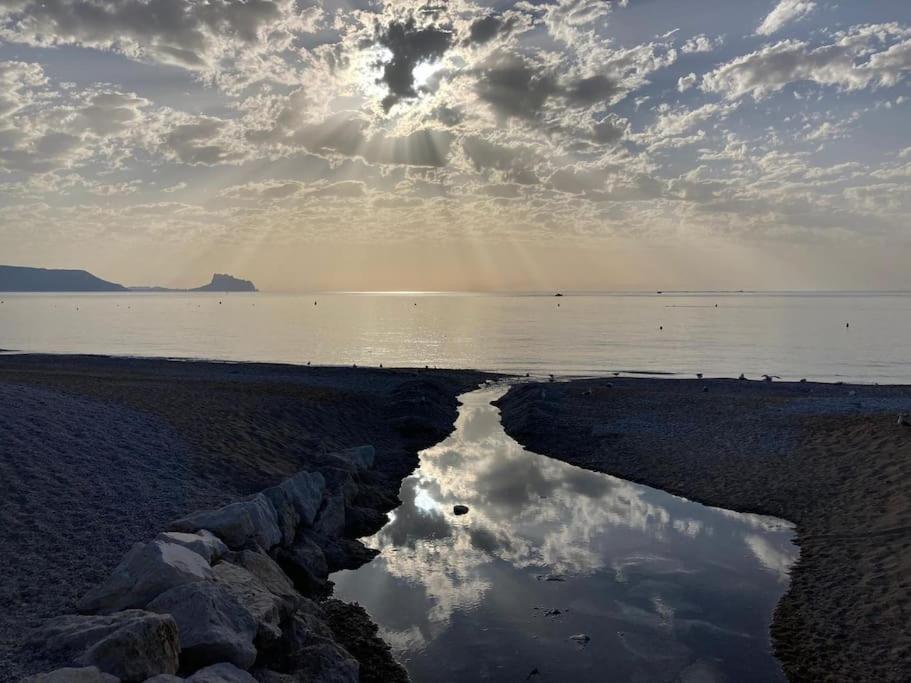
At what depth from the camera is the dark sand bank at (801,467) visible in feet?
42.2

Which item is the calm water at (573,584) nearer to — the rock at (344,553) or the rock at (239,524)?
the rock at (344,553)

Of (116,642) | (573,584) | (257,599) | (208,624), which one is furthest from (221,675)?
(573,584)

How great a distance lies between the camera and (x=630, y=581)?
15586 mm

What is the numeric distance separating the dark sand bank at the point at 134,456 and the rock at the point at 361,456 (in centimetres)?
75

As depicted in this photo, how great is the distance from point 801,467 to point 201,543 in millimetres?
22466

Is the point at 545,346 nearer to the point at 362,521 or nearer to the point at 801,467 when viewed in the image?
the point at 801,467

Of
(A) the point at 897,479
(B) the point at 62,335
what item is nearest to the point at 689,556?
(A) the point at 897,479

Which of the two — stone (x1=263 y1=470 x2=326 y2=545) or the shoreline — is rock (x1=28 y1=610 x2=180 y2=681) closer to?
the shoreline

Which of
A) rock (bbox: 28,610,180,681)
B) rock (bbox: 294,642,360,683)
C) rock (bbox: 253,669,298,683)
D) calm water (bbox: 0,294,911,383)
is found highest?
calm water (bbox: 0,294,911,383)

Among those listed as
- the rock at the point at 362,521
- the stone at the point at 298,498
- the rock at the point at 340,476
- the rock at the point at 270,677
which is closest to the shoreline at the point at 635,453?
the rock at the point at 340,476

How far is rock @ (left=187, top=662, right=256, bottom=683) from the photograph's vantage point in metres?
8.23

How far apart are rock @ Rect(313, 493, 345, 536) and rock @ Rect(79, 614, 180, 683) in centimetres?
953

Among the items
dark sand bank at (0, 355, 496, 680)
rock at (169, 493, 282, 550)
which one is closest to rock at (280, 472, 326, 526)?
dark sand bank at (0, 355, 496, 680)

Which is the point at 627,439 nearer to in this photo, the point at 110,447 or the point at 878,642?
the point at 878,642
